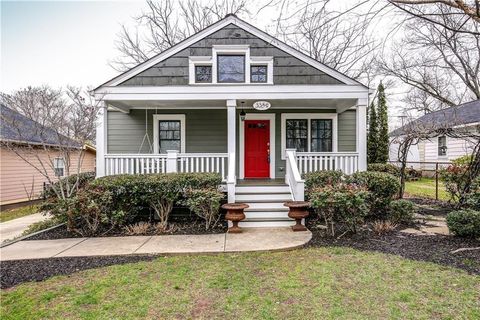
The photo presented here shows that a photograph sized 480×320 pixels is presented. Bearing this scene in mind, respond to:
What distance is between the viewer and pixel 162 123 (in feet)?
33.3

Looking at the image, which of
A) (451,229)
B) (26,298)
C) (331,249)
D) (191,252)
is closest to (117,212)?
(191,252)

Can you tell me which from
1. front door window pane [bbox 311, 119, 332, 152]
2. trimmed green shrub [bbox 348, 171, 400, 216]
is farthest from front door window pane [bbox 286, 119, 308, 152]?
trimmed green shrub [bbox 348, 171, 400, 216]

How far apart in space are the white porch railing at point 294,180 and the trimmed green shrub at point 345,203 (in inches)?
37.3

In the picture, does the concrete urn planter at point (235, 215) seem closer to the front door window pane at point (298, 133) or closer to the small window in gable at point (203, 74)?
the front door window pane at point (298, 133)

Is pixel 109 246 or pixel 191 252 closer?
pixel 191 252

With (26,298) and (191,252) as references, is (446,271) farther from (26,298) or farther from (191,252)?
(26,298)

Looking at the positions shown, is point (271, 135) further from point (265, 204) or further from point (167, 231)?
point (167, 231)

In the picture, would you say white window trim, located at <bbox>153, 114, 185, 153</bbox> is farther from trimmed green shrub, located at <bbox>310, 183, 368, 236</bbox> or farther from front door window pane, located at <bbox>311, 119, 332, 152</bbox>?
trimmed green shrub, located at <bbox>310, 183, 368, 236</bbox>

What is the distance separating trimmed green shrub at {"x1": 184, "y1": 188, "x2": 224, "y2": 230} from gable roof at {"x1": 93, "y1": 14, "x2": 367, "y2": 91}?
442 cm

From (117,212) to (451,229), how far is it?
690 centimetres

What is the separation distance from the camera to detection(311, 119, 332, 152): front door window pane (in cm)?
1020

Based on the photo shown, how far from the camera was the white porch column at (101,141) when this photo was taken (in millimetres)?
7738

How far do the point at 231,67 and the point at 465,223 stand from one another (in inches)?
289

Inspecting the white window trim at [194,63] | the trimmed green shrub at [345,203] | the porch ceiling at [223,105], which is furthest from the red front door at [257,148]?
the trimmed green shrub at [345,203]
